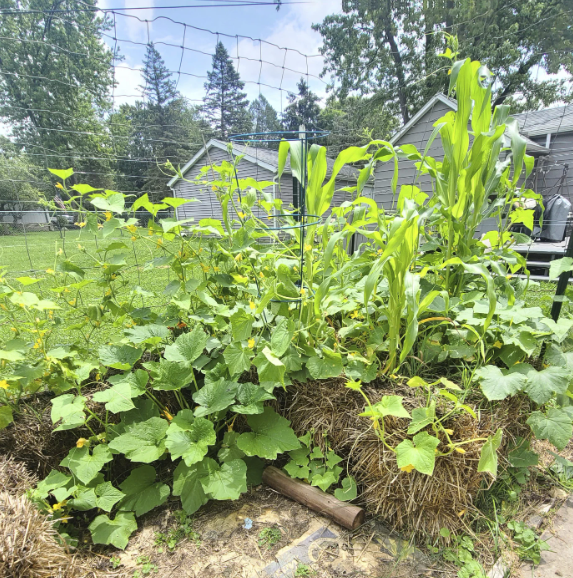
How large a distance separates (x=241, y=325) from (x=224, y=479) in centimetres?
48

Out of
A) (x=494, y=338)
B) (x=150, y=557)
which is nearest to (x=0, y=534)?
(x=150, y=557)

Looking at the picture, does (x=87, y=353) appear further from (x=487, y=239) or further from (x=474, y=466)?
(x=487, y=239)

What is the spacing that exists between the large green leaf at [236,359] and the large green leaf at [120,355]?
1.18 feet

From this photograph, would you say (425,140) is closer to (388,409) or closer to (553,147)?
(553,147)

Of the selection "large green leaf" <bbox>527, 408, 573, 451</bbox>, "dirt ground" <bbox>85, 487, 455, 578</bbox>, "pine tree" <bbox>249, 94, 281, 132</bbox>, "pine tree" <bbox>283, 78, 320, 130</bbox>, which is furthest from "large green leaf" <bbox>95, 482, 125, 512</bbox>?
"pine tree" <bbox>249, 94, 281, 132</bbox>

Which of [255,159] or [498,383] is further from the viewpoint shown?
[255,159]

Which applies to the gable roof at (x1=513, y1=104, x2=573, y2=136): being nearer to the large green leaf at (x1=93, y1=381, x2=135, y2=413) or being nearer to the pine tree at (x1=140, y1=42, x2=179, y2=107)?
the pine tree at (x1=140, y1=42, x2=179, y2=107)

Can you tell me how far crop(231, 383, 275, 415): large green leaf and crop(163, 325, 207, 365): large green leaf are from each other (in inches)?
7.8

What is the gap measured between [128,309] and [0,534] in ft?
2.41

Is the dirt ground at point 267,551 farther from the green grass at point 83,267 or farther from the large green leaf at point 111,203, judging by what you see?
the large green leaf at point 111,203

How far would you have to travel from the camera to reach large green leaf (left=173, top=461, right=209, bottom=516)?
1.01 metres

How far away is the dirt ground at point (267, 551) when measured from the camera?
35.6 inches

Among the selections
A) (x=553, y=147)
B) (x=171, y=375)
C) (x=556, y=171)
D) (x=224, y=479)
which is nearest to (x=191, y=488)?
(x=224, y=479)

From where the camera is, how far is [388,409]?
34.7 inches
